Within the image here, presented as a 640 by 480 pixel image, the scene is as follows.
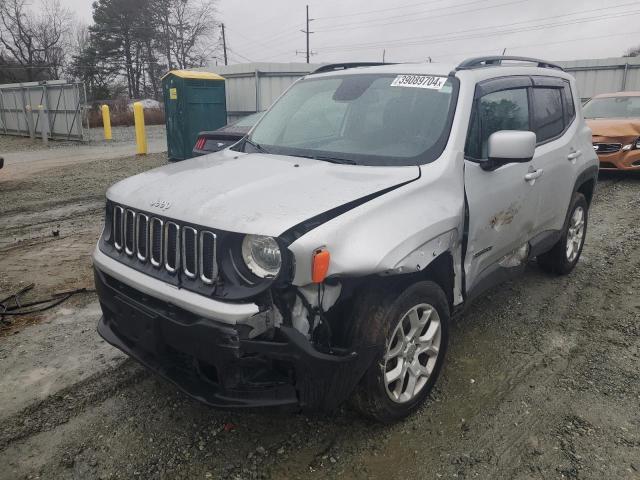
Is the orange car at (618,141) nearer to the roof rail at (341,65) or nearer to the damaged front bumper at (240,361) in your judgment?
the roof rail at (341,65)

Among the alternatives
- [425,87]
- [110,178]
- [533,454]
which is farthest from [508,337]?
[110,178]

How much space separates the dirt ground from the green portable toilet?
8.56 m

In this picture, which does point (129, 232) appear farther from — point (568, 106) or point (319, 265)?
point (568, 106)

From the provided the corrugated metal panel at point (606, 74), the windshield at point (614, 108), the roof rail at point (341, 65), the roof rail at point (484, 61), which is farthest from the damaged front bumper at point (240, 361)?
the corrugated metal panel at point (606, 74)

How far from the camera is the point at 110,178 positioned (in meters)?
11.1

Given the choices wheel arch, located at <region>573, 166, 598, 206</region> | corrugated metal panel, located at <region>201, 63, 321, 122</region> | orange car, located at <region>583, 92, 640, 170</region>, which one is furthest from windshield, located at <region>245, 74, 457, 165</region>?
corrugated metal panel, located at <region>201, 63, 321, 122</region>

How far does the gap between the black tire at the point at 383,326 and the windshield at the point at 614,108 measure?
964 centimetres

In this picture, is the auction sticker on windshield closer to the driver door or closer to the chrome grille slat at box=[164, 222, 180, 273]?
the driver door

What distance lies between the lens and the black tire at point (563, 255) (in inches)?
185

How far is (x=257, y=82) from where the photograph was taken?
14.8 m

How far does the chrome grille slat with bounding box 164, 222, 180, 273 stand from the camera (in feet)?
8.04

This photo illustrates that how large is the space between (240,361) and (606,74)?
19.6m

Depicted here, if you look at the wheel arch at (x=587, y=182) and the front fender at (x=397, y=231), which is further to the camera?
the wheel arch at (x=587, y=182)

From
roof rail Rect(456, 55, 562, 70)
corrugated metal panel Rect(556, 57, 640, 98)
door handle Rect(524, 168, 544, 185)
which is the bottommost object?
door handle Rect(524, 168, 544, 185)
